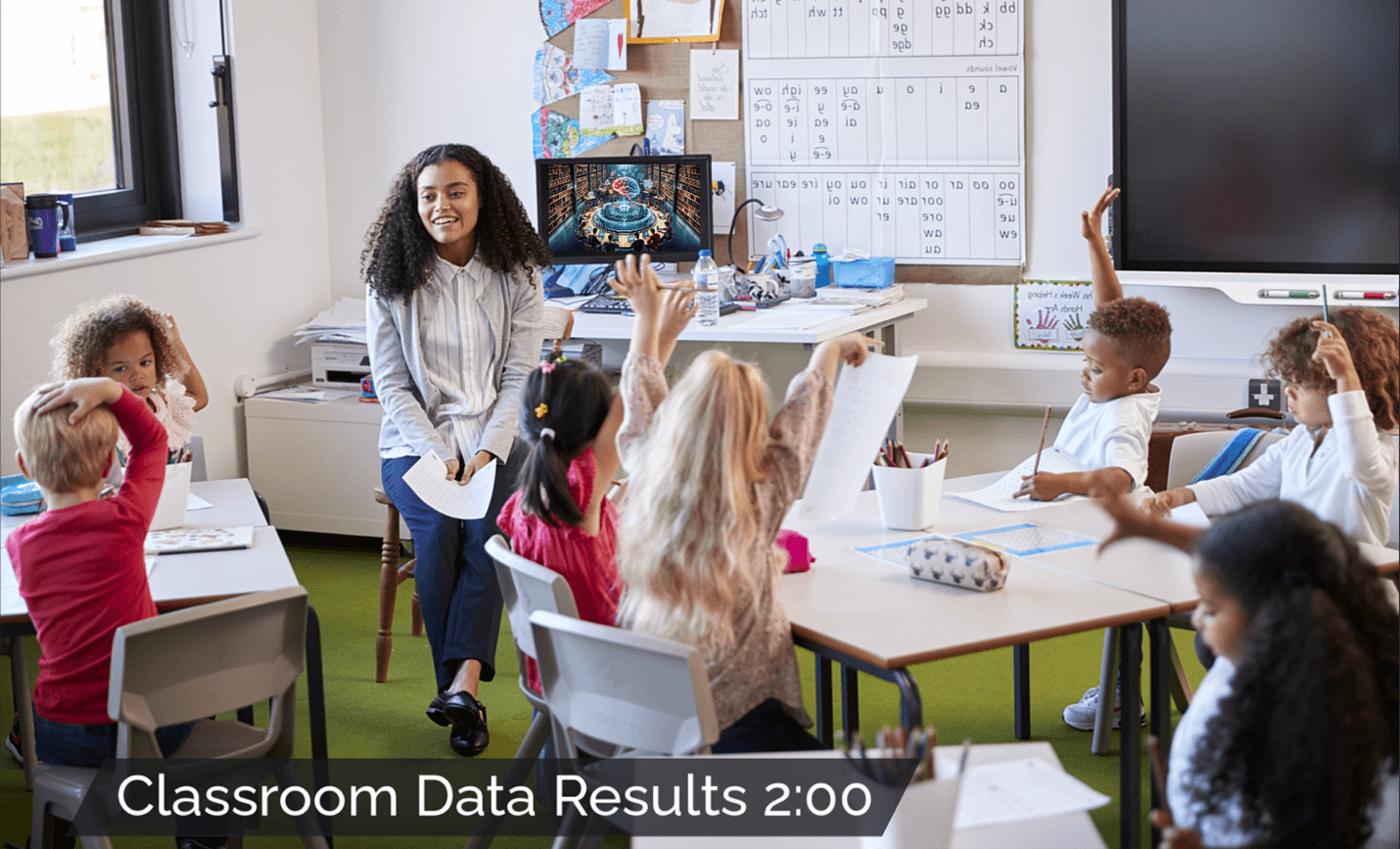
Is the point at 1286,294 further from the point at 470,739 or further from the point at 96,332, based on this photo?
the point at 96,332

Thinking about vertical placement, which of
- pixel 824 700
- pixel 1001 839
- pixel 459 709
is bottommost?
pixel 459 709

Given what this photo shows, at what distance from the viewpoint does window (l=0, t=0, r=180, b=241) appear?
384cm

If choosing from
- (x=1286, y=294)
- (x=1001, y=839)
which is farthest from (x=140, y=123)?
(x=1001, y=839)

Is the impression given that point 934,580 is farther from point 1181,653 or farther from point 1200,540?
point 1181,653

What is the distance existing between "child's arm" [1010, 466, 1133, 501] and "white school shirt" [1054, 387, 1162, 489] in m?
0.03

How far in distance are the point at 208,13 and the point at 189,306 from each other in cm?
94

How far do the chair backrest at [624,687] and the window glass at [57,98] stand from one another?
2.85m

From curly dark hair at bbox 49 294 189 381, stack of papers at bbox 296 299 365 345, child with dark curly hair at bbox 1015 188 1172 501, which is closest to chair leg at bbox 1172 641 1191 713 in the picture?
child with dark curly hair at bbox 1015 188 1172 501

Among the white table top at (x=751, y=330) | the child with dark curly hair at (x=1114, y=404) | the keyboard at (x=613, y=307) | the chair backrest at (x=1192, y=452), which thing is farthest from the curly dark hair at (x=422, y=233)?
the chair backrest at (x=1192, y=452)

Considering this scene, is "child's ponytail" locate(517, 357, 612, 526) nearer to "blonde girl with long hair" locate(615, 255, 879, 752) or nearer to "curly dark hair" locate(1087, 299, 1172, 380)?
"blonde girl with long hair" locate(615, 255, 879, 752)

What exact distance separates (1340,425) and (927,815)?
50.6 inches

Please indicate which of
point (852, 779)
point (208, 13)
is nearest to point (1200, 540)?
point (852, 779)

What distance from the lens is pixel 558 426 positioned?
86.0 inches

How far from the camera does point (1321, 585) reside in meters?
1.17
